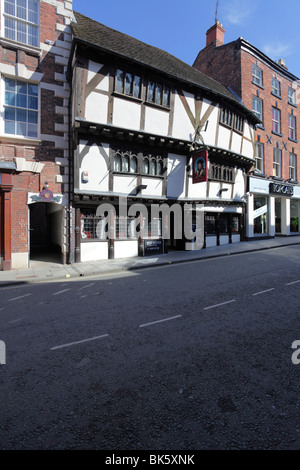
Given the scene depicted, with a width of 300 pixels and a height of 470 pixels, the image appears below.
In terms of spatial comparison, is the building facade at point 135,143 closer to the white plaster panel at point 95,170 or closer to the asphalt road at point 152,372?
the white plaster panel at point 95,170

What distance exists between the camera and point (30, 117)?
10.1 meters

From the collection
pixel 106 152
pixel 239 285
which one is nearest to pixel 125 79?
pixel 106 152

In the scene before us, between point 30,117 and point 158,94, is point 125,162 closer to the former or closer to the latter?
point 158,94

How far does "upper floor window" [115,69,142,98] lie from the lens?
10555 millimetres

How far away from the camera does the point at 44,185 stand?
394 inches

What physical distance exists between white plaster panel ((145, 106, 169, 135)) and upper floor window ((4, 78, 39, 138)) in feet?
15.9

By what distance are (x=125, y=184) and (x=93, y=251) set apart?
3.44 m

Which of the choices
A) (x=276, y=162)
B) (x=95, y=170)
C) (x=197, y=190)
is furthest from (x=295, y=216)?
(x=95, y=170)

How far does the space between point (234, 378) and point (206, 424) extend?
77cm

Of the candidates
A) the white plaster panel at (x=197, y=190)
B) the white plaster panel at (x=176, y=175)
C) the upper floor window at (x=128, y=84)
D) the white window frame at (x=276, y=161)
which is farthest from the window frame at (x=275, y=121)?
the upper floor window at (x=128, y=84)

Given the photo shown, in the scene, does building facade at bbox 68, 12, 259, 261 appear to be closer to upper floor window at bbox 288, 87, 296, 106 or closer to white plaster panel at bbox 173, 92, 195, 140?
white plaster panel at bbox 173, 92, 195, 140

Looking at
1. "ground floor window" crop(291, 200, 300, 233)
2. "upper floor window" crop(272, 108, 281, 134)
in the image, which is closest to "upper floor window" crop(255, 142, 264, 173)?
"upper floor window" crop(272, 108, 281, 134)

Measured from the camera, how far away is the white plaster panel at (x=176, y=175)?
501 inches

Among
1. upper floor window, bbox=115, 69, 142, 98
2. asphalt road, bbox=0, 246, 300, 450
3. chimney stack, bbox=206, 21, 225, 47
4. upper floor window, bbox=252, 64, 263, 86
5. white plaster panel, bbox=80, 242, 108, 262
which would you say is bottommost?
asphalt road, bbox=0, 246, 300, 450
